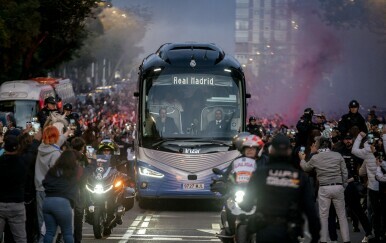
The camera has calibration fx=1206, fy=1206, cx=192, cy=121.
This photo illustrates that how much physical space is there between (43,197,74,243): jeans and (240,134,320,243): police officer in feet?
11.7

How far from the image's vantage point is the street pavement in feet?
64.4

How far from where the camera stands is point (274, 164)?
11.2m

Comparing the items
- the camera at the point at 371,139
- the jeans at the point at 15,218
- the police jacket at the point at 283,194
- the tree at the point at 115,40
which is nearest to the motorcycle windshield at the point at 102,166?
the camera at the point at 371,139

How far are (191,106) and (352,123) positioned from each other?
4220 millimetres

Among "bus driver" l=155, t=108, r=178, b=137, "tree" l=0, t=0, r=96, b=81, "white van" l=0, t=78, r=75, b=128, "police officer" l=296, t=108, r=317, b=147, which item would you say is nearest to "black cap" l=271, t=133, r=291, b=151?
"police officer" l=296, t=108, r=317, b=147

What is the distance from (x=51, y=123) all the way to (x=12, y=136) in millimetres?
3022

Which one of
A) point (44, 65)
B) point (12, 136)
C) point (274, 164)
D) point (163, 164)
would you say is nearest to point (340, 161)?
point (12, 136)

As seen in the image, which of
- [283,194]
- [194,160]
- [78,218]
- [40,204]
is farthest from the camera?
[194,160]

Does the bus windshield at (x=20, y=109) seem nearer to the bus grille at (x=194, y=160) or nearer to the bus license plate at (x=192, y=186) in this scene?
the bus grille at (x=194, y=160)

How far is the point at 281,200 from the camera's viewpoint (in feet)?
36.6

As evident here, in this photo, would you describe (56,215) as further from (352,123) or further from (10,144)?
(352,123)

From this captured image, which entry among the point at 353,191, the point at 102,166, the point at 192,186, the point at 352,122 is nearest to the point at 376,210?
the point at 353,191

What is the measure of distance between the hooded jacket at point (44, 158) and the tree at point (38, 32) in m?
28.1

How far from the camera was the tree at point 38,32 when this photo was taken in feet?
158
